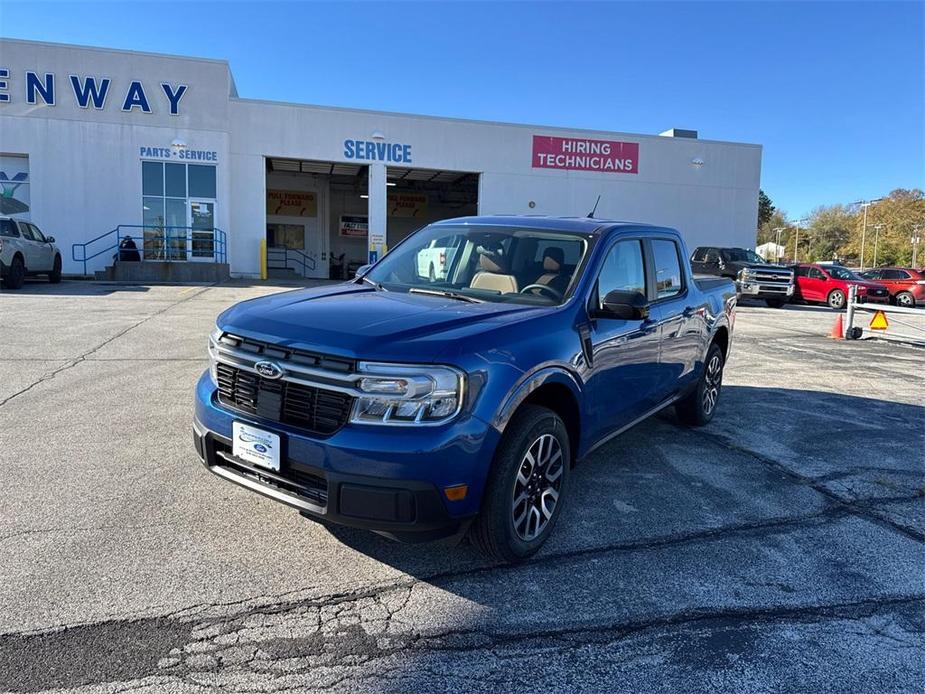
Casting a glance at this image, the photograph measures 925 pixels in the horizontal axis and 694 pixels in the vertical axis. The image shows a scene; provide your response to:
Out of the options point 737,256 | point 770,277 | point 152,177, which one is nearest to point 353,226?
point 152,177

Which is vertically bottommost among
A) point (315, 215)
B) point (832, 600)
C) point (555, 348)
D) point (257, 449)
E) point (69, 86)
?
point (832, 600)

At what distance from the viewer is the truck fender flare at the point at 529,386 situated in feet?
10.2

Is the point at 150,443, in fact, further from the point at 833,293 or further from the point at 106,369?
the point at 833,293

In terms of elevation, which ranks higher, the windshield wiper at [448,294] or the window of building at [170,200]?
the window of building at [170,200]

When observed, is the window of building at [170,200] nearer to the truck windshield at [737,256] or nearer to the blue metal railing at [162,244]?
the blue metal railing at [162,244]

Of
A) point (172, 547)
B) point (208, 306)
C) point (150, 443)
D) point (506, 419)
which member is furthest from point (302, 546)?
point (208, 306)

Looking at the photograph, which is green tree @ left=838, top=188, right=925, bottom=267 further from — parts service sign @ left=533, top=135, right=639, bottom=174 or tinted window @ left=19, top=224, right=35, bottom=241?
tinted window @ left=19, top=224, right=35, bottom=241

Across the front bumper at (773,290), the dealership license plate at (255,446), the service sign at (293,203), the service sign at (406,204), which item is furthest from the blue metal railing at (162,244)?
the dealership license plate at (255,446)

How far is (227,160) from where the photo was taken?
24781mm

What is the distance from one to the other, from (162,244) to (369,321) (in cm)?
2404

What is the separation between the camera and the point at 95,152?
23766 mm

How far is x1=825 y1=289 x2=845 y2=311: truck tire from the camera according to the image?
938 inches

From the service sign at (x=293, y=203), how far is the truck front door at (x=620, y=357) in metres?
33.2

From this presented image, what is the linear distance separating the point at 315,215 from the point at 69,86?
1426 centimetres
